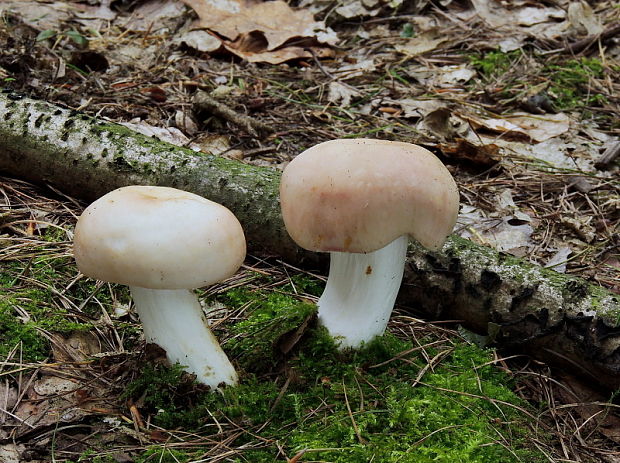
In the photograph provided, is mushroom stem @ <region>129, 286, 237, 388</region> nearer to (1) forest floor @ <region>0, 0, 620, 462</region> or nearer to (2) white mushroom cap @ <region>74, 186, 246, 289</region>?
(1) forest floor @ <region>0, 0, 620, 462</region>

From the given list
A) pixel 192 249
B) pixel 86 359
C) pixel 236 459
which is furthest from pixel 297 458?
pixel 86 359

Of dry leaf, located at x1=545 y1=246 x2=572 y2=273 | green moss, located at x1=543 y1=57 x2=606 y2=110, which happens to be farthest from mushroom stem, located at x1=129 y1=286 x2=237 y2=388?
green moss, located at x1=543 y1=57 x2=606 y2=110

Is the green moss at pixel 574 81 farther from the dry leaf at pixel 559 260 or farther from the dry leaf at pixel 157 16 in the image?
the dry leaf at pixel 157 16

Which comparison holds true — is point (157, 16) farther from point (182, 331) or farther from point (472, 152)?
point (182, 331)

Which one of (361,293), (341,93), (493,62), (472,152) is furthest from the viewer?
(493,62)

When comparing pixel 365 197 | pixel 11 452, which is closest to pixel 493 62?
pixel 365 197
